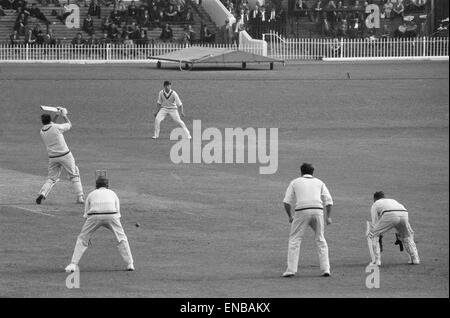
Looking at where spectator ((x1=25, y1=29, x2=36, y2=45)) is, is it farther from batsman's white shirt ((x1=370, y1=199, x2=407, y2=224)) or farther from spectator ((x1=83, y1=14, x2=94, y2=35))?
batsman's white shirt ((x1=370, y1=199, x2=407, y2=224))

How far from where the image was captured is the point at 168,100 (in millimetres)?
34812

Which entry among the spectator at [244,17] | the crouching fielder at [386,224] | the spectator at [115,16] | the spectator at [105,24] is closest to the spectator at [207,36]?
the spectator at [244,17]

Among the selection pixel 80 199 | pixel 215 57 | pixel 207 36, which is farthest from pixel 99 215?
pixel 207 36

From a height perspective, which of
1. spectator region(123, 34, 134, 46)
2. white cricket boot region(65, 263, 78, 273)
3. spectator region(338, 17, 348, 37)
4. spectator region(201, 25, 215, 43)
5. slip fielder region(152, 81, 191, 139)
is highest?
spectator region(338, 17, 348, 37)

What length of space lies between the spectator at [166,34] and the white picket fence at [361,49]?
4.76 m

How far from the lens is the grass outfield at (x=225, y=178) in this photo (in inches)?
743

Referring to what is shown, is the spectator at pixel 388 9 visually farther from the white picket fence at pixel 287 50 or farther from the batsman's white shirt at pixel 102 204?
the batsman's white shirt at pixel 102 204

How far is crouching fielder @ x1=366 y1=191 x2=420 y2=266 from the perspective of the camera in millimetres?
19016

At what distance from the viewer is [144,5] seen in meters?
61.2

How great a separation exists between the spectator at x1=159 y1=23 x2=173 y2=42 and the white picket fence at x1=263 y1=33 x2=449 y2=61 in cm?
476

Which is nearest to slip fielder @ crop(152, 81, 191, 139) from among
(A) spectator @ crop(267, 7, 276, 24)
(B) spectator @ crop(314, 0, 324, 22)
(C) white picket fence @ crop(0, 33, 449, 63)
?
(C) white picket fence @ crop(0, 33, 449, 63)

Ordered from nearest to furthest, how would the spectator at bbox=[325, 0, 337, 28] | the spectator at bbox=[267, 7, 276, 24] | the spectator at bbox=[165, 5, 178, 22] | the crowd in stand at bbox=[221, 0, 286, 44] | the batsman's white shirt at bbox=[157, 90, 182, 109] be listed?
1. the batsman's white shirt at bbox=[157, 90, 182, 109]
2. the spectator at bbox=[165, 5, 178, 22]
3. the crowd in stand at bbox=[221, 0, 286, 44]
4. the spectator at bbox=[267, 7, 276, 24]
5. the spectator at bbox=[325, 0, 337, 28]

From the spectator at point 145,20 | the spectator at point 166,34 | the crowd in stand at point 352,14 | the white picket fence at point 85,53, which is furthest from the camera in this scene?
the crowd in stand at point 352,14
